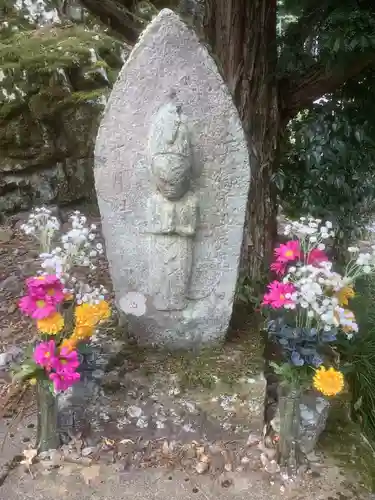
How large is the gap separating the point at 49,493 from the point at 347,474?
1.06m

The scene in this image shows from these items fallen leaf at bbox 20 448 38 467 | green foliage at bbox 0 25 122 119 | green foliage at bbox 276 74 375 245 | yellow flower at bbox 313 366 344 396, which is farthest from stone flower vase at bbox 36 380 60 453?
green foliage at bbox 0 25 122 119

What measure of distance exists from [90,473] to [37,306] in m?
0.63

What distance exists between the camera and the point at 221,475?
2.04 m

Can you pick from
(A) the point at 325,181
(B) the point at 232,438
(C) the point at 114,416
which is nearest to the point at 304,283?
(B) the point at 232,438

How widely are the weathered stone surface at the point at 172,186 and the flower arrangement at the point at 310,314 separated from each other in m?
0.47

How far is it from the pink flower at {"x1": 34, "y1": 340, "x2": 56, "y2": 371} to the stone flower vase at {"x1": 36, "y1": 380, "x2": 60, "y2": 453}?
0.11 metres

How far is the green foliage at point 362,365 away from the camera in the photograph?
2721mm

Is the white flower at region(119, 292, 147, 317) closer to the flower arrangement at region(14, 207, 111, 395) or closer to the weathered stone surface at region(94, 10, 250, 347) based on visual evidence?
the weathered stone surface at region(94, 10, 250, 347)

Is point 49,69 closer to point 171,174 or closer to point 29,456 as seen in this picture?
point 171,174

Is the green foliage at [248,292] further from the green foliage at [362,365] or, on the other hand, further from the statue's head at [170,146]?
the statue's head at [170,146]

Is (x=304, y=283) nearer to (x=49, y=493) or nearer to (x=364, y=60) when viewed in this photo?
(x=49, y=493)

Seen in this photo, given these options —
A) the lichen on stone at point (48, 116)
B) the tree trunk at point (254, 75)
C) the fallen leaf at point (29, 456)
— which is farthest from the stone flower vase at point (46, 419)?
the lichen on stone at point (48, 116)

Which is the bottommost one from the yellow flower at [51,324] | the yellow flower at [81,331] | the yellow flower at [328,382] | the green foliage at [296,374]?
the green foliage at [296,374]

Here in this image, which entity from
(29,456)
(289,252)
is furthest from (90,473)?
(289,252)
